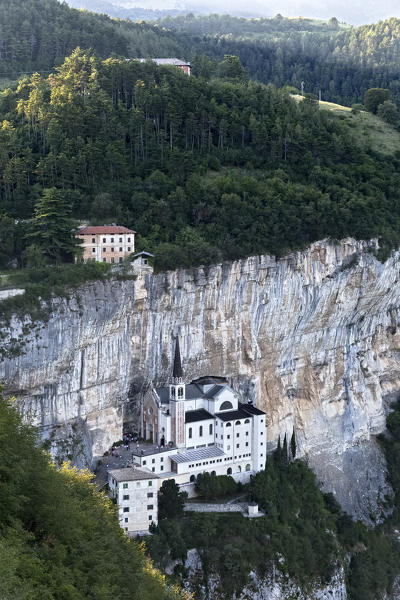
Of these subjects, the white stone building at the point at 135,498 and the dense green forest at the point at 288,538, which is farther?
the dense green forest at the point at 288,538

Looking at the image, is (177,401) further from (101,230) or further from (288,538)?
(101,230)

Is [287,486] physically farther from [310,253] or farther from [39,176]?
[39,176]

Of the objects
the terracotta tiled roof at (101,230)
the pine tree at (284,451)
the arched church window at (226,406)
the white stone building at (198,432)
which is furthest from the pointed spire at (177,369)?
the pine tree at (284,451)

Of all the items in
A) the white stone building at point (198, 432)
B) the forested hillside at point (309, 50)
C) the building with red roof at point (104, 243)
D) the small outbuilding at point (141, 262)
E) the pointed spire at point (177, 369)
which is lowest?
the white stone building at point (198, 432)

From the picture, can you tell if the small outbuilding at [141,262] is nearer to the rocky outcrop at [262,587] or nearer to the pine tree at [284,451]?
the rocky outcrop at [262,587]

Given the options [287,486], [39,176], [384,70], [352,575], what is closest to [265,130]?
[39,176]

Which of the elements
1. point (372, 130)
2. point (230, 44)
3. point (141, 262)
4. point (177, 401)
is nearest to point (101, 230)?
point (141, 262)

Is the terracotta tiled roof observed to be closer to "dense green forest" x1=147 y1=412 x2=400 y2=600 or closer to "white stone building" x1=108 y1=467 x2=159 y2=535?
"white stone building" x1=108 y1=467 x2=159 y2=535
